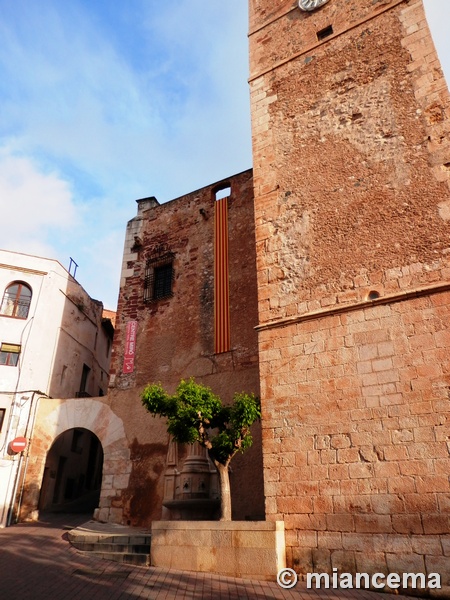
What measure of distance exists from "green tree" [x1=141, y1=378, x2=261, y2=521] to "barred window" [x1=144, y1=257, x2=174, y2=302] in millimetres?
5615

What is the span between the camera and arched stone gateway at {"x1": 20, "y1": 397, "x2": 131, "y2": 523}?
33.9 ft

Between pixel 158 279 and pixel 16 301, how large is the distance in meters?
4.27

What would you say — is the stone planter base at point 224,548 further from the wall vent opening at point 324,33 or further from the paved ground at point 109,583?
the wall vent opening at point 324,33

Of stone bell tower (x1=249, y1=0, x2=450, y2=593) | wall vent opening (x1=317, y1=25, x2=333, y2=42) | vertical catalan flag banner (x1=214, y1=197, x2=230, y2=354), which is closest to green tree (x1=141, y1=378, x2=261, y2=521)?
stone bell tower (x1=249, y1=0, x2=450, y2=593)

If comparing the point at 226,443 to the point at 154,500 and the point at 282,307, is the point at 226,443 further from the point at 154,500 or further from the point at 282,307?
the point at 154,500

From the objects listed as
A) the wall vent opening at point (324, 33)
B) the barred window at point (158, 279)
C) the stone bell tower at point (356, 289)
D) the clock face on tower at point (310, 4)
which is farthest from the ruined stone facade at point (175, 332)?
the clock face on tower at point (310, 4)

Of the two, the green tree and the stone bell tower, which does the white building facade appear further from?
the stone bell tower

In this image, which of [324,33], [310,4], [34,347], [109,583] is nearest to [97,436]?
[34,347]

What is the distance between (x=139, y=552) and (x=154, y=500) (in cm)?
303

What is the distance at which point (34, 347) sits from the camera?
495 inches

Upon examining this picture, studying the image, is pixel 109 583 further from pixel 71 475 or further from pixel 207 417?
pixel 71 475

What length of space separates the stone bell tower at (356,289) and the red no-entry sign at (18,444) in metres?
7.21

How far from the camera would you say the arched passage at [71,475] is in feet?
41.9

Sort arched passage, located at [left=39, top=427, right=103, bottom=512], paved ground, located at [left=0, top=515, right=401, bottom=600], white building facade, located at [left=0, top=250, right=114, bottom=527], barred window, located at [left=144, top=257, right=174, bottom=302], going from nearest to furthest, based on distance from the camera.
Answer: paved ground, located at [left=0, top=515, right=401, bottom=600], white building facade, located at [left=0, top=250, right=114, bottom=527], barred window, located at [left=144, top=257, right=174, bottom=302], arched passage, located at [left=39, top=427, right=103, bottom=512]
